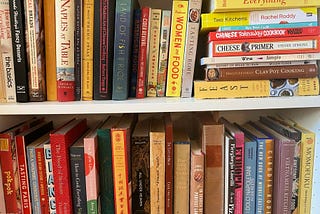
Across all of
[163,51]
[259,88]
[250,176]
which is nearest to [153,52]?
[163,51]

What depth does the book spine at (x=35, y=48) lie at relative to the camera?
63cm

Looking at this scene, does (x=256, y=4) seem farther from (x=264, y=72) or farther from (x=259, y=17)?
(x=264, y=72)

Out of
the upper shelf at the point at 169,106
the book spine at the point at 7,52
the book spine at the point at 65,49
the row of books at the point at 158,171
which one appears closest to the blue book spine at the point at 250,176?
the row of books at the point at 158,171

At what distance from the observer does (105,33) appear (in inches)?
25.2

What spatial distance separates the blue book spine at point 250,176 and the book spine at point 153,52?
251mm

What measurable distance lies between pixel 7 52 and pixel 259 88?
21.9 inches

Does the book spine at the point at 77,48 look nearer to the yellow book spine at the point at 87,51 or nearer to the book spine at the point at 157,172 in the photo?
the yellow book spine at the point at 87,51

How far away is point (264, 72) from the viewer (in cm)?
63

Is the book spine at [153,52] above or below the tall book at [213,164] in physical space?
above

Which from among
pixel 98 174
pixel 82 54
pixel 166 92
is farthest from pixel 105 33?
pixel 98 174

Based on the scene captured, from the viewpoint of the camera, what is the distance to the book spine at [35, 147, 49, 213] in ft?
2.20

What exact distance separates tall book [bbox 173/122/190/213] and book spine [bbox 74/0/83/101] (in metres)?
0.25

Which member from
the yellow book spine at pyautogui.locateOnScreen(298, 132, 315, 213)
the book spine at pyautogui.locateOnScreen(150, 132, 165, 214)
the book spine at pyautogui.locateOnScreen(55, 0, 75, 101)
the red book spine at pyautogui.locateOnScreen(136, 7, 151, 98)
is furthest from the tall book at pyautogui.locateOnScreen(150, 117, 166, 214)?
the yellow book spine at pyautogui.locateOnScreen(298, 132, 315, 213)

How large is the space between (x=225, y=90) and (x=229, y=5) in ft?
0.58
